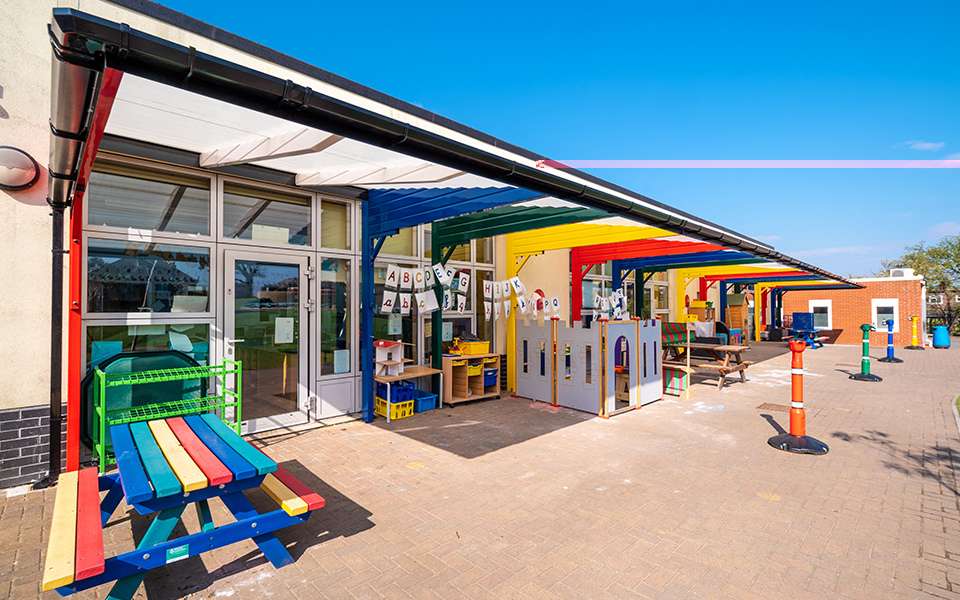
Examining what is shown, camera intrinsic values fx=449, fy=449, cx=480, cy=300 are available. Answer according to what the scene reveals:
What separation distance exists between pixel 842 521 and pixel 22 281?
23.2 feet

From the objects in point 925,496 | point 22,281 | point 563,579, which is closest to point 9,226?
point 22,281

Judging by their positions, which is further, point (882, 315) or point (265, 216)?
point (882, 315)

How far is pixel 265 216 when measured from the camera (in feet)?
18.8

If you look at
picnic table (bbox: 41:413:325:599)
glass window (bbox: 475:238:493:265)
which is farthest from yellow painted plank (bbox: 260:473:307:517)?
glass window (bbox: 475:238:493:265)

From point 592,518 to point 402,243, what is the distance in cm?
529

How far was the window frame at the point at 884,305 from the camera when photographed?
66.6 feet

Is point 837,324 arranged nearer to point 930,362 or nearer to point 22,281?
point 930,362

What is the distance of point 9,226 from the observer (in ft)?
12.8

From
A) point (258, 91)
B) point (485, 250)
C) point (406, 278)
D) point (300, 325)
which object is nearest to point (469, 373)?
point (406, 278)

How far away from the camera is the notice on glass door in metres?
5.79

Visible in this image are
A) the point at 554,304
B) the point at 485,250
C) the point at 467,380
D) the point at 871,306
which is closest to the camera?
the point at 467,380

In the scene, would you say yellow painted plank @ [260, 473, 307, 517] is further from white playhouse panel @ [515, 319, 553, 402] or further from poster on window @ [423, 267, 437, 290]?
white playhouse panel @ [515, 319, 553, 402]

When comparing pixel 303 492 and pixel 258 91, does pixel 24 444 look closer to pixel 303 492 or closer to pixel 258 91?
pixel 303 492

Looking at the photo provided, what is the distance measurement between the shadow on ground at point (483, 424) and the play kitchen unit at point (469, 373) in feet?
0.61
